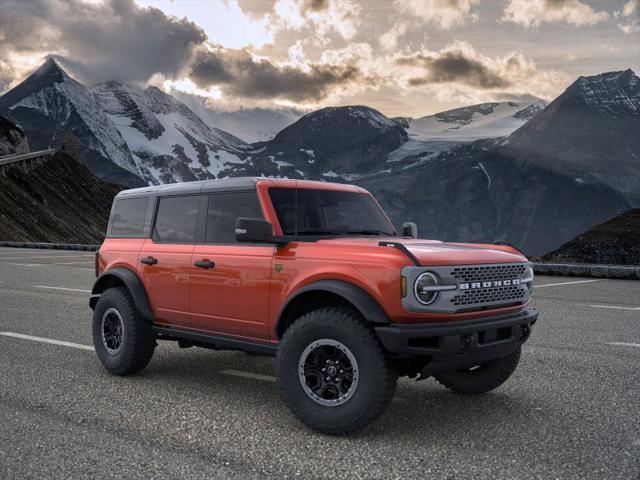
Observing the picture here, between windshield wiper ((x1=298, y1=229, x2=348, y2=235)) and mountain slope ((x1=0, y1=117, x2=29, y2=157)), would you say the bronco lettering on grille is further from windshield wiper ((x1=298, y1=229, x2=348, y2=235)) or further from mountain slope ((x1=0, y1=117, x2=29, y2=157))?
mountain slope ((x1=0, y1=117, x2=29, y2=157))

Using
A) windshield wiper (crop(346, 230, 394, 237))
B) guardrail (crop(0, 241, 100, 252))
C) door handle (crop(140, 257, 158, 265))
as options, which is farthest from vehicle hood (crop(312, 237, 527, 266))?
guardrail (crop(0, 241, 100, 252))

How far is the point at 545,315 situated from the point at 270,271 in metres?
7.20

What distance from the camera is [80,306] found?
1120cm

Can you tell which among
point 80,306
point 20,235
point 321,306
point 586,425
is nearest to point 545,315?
point 586,425

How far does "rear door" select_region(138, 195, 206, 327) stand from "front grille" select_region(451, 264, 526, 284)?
7.98 ft

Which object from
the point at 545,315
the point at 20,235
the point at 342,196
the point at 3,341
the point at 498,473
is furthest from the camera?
the point at 20,235

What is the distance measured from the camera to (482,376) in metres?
5.48

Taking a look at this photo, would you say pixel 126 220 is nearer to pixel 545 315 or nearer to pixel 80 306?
pixel 80 306

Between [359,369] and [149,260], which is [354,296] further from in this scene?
[149,260]

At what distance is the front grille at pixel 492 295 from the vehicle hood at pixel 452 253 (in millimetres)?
208

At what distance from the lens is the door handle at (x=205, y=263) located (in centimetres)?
539

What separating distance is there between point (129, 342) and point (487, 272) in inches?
133

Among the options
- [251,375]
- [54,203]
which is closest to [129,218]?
[251,375]

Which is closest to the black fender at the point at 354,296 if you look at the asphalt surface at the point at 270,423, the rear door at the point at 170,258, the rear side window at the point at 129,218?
the asphalt surface at the point at 270,423
